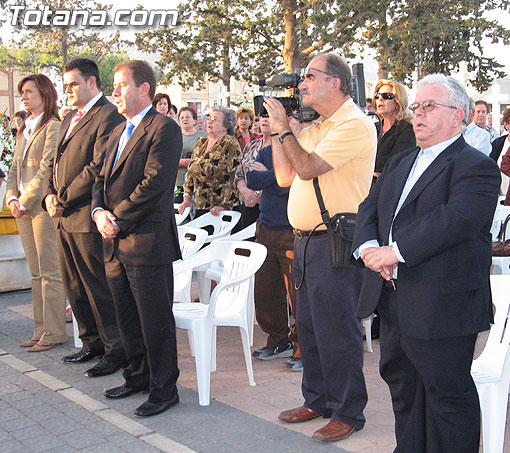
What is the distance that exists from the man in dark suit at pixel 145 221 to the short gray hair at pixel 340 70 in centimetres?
109

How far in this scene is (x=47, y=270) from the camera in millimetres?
5758

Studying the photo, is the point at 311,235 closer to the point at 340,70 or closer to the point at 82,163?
the point at 340,70

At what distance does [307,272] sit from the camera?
3.88 meters

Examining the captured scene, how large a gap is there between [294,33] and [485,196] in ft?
66.2

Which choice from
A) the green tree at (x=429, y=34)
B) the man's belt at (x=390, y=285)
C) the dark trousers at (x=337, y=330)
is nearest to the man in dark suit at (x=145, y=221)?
the dark trousers at (x=337, y=330)

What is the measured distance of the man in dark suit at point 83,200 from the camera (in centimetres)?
495

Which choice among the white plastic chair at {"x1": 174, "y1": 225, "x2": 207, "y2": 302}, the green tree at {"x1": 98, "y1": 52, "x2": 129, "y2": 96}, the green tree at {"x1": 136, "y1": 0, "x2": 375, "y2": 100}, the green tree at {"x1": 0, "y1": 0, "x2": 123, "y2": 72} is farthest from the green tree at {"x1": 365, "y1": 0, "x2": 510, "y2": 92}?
the green tree at {"x1": 98, "y1": 52, "x2": 129, "y2": 96}

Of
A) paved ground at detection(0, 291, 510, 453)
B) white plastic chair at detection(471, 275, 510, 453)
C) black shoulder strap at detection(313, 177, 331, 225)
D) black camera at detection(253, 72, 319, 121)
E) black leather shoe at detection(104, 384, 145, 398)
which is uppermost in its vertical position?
black camera at detection(253, 72, 319, 121)

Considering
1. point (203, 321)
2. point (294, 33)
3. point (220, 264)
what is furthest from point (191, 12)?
point (203, 321)

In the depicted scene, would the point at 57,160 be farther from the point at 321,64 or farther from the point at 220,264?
the point at 321,64

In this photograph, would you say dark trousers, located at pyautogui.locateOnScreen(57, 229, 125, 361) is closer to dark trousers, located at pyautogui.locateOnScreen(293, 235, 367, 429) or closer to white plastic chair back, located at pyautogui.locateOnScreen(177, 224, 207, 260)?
white plastic chair back, located at pyautogui.locateOnScreen(177, 224, 207, 260)

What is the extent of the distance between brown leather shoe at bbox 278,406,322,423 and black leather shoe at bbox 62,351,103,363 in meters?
1.91

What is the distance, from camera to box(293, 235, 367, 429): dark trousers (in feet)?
12.4

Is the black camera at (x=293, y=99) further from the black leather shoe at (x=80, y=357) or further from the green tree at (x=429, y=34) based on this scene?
the green tree at (x=429, y=34)
